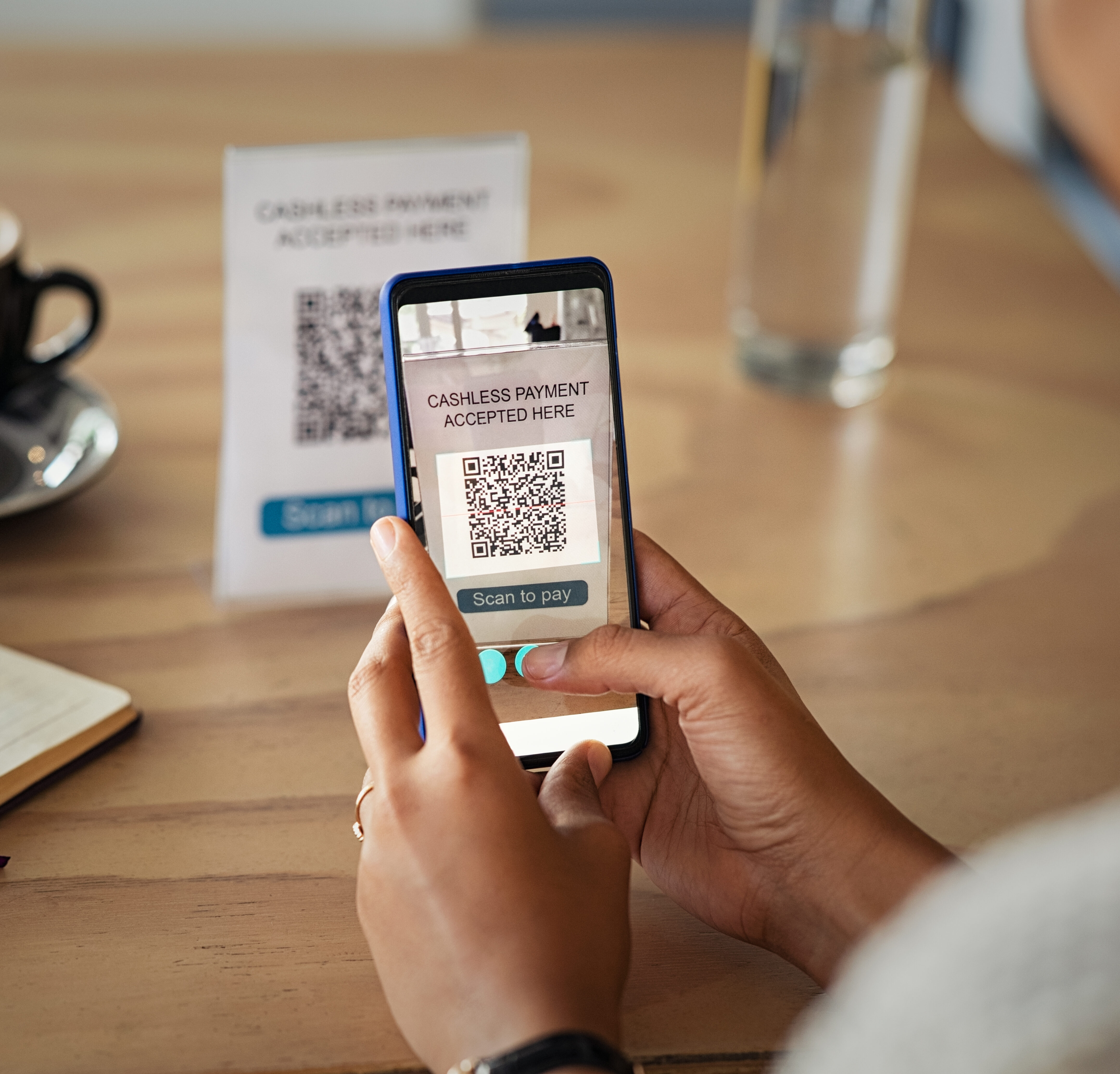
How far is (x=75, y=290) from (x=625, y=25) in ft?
4.34

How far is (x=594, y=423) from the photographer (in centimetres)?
53

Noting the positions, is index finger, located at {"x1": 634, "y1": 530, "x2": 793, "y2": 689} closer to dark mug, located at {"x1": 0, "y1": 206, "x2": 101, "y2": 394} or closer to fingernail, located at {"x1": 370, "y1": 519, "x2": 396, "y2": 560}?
fingernail, located at {"x1": 370, "y1": 519, "x2": 396, "y2": 560}

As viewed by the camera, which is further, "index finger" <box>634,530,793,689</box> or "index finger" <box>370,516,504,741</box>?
"index finger" <box>634,530,793,689</box>

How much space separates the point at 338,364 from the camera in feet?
2.25

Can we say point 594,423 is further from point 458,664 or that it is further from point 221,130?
point 221,130

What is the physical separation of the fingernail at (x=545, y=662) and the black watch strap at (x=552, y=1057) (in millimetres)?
169

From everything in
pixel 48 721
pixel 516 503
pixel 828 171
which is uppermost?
pixel 828 171

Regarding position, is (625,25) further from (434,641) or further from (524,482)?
(434,641)

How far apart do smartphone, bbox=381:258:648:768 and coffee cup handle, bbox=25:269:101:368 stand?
349 millimetres

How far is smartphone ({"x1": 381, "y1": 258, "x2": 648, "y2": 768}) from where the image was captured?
1.69 ft

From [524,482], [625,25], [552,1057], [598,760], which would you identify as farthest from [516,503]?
[625,25]

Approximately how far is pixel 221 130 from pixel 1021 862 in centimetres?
120

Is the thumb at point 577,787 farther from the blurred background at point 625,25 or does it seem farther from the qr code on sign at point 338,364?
the blurred background at point 625,25

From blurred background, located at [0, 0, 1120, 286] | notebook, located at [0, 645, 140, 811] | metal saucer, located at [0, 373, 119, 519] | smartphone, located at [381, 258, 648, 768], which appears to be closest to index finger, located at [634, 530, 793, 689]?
smartphone, located at [381, 258, 648, 768]
